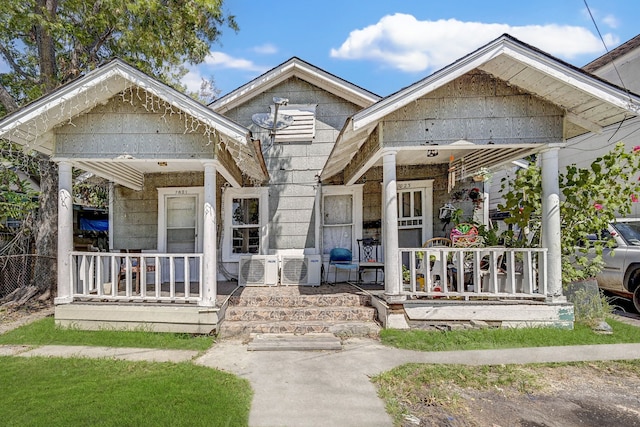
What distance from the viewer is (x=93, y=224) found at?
12.4 metres

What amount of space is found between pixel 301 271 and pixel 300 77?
4467 millimetres

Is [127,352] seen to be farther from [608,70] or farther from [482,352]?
[608,70]

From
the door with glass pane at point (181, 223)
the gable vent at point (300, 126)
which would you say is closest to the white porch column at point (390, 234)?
the gable vent at point (300, 126)

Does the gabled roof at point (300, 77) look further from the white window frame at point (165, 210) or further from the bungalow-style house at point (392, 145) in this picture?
the white window frame at point (165, 210)

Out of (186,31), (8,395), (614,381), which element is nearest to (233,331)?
(8,395)

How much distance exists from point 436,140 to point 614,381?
3618 mm

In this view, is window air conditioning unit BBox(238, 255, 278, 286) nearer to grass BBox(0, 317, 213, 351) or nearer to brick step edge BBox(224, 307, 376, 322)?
brick step edge BBox(224, 307, 376, 322)

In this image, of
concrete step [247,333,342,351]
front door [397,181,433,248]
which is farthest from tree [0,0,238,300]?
front door [397,181,433,248]

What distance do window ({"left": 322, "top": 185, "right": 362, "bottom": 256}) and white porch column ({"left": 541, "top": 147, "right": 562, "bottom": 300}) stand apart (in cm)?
363

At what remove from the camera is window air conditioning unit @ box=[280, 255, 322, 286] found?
7371 mm

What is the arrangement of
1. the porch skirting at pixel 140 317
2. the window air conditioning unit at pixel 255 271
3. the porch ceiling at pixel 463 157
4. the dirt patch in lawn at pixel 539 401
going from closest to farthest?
the dirt patch in lawn at pixel 539 401
the porch skirting at pixel 140 317
the porch ceiling at pixel 463 157
the window air conditioning unit at pixel 255 271

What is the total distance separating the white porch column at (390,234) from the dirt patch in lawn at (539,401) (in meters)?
1.73

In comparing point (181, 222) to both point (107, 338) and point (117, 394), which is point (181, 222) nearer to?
point (107, 338)

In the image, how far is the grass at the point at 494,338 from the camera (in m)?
4.95
